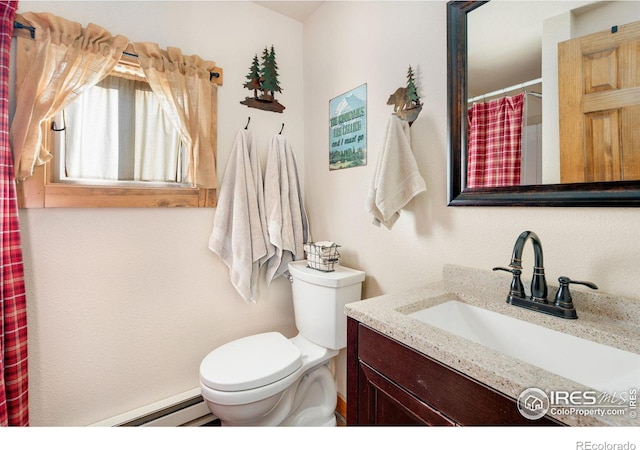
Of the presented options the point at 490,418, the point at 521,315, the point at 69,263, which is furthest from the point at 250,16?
the point at 490,418

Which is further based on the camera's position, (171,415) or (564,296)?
(171,415)

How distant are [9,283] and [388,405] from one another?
1.40 meters

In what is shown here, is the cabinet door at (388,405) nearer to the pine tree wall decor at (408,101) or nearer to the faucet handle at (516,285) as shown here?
the faucet handle at (516,285)

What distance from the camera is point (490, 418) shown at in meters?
0.58

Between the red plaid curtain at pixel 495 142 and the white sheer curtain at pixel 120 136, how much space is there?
1.41m

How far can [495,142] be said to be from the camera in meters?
1.02

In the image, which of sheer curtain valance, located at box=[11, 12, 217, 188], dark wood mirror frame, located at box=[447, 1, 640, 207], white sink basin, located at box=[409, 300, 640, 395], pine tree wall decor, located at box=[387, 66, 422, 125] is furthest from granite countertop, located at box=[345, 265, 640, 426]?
sheer curtain valance, located at box=[11, 12, 217, 188]

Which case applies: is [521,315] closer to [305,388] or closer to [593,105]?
[593,105]

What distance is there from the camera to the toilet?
3.94 ft

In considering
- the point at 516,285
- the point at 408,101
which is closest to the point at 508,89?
the point at 408,101

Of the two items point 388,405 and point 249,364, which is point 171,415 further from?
point 388,405

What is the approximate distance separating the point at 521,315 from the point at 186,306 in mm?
1497

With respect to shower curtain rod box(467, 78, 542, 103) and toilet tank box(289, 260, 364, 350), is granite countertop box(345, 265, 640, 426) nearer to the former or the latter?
toilet tank box(289, 260, 364, 350)

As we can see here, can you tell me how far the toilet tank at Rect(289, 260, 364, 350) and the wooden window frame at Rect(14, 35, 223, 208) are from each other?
68cm
